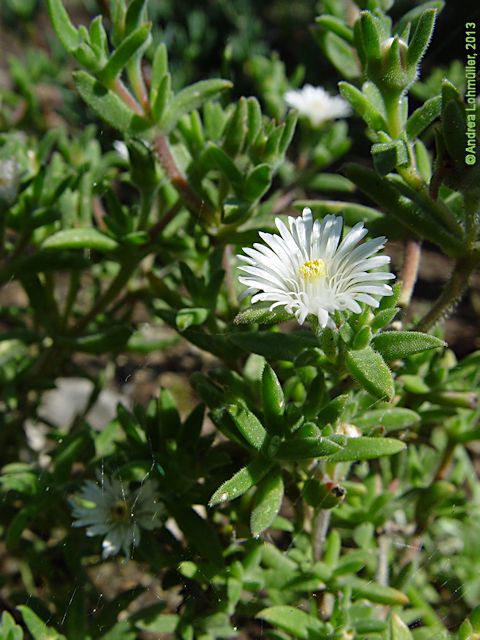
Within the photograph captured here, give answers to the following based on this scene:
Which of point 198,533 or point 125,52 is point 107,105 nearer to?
point 125,52

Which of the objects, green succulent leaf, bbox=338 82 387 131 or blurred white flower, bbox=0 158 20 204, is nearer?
green succulent leaf, bbox=338 82 387 131

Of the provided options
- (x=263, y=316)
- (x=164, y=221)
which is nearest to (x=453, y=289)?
(x=263, y=316)

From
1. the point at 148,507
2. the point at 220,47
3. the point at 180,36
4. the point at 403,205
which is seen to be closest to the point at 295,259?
the point at 403,205

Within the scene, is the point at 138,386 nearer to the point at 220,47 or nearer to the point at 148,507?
the point at 148,507

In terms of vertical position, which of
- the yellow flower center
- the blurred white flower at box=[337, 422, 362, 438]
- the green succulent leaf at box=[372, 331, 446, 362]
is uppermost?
the yellow flower center

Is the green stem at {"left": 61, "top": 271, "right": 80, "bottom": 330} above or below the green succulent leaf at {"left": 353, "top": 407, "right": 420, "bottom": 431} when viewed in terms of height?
above

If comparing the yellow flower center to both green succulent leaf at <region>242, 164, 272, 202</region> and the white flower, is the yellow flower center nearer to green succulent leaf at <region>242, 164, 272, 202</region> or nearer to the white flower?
green succulent leaf at <region>242, 164, 272, 202</region>

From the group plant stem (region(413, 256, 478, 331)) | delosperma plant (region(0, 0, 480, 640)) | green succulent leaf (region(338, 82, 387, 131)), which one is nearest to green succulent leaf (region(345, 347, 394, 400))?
delosperma plant (region(0, 0, 480, 640))
